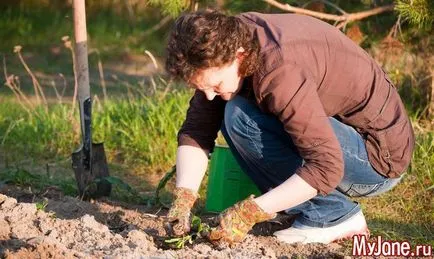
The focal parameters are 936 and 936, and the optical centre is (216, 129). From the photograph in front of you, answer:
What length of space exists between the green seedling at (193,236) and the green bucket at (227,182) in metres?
0.72

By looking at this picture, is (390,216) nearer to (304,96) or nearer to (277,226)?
(277,226)

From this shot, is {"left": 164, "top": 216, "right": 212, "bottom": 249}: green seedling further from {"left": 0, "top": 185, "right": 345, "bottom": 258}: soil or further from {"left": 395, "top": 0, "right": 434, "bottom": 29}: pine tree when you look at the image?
{"left": 395, "top": 0, "right": 434, "bottom": 29}: pine tree

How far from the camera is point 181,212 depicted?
11.0ft

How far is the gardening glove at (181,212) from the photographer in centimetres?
328

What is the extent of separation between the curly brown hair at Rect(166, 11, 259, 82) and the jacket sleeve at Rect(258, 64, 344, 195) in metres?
0.10

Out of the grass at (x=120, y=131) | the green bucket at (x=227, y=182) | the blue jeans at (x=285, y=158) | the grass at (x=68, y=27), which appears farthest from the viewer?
the grass at (x=68, y=27)

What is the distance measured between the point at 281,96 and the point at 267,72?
0.09 metres

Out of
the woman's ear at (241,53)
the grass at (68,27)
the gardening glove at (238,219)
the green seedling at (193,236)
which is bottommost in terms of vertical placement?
the grass at (68,27)

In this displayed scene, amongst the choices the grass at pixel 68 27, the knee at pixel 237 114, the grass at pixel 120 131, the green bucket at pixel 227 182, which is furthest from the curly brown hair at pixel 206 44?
the grass at pixel 68 27

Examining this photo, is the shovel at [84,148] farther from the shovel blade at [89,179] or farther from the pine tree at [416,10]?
the pine tree at [416,10]

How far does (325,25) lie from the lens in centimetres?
331

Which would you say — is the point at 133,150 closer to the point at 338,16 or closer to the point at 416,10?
the point at 338,16

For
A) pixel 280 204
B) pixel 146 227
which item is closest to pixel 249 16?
pixel 280 204

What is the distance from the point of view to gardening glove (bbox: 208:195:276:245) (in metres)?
3.07
